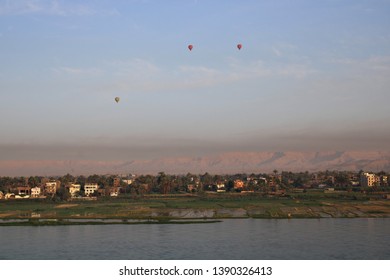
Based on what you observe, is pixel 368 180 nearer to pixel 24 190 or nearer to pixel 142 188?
pixel 142 188

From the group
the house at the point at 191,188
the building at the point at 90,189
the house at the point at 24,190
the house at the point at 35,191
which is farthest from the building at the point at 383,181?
the house at the point at 24,190

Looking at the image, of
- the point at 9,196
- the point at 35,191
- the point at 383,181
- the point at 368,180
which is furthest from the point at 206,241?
the point at 383,181

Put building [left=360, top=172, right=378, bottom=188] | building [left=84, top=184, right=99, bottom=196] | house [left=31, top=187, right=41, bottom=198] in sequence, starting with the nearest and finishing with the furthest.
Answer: house [left=31, top=187, right=41, bottom=198] < building [left=84, top=184, right=99, bottom=196] < building [left=360, top=172, right=378, bottom=188]

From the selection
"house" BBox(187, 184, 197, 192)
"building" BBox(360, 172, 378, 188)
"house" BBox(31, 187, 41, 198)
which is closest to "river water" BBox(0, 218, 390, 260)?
"house" BBox(31, 187, 41, 198)

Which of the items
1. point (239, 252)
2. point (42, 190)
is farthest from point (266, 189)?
point (239, 252)

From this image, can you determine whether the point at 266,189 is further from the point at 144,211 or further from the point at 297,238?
the point at 297,238

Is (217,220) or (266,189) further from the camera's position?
(266,189)

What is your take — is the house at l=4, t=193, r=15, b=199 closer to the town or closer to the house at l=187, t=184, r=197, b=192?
the town

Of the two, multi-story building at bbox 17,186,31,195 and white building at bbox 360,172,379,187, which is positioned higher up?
white building at bbox 360,172,379,187
